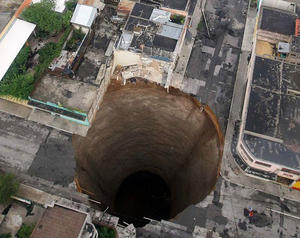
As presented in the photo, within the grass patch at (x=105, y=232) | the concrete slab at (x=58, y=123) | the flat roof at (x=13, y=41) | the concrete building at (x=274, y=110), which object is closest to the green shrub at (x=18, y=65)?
the flat roof at (x=13, y=41)

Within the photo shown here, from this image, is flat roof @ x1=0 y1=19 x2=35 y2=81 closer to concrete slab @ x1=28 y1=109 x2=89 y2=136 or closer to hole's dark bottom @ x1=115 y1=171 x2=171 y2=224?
concrete slab @ x1=28 y1=109 x2=89 y2=136

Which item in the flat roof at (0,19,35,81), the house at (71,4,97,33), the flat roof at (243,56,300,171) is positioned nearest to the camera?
the flat roof at (243,56,300,171)

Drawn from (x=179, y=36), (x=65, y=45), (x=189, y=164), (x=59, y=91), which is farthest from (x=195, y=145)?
(x=65, y=45)

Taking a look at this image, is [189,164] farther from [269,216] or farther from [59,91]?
[59,91]

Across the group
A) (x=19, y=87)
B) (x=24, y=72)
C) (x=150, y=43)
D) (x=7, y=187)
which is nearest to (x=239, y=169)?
(x=150, y=43)

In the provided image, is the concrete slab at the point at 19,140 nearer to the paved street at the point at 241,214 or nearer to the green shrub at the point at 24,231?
the green shrub at the point at 24,231

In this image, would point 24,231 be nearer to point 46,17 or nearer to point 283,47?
point 46,17

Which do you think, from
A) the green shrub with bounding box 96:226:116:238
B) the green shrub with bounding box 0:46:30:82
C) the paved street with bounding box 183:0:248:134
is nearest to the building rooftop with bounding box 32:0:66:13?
the green shrub with bounding box 0:46:30:82
